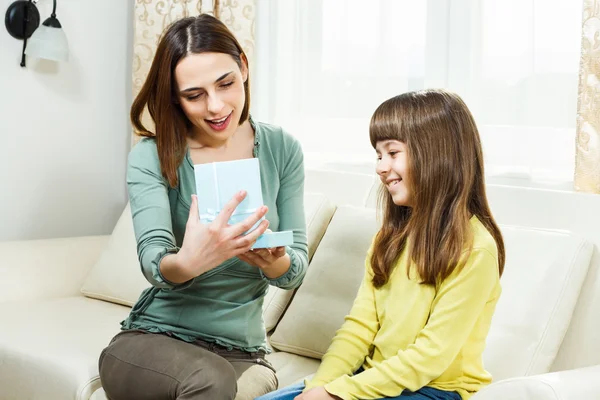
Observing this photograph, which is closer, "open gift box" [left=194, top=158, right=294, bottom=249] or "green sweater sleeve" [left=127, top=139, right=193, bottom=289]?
"open gift box" [left=194, top=158, right=294, bottom=249]

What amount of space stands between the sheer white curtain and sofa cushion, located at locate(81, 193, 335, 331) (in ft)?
1.29

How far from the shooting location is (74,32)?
3.18 metres

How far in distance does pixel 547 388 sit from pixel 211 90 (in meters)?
0.85

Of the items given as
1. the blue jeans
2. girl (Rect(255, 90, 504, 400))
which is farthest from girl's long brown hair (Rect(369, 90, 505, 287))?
the blue jeans

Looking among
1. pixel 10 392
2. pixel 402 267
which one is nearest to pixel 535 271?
pixel 402 267

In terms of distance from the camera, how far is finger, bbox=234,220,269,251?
4.65 ft

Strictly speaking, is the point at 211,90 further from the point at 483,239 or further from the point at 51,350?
the point at 51,350

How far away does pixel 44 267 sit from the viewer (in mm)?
2691

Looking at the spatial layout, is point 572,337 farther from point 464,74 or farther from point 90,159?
point 90,159

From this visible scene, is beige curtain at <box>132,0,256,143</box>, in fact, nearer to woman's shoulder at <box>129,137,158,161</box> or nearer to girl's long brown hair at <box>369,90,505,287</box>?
woman's shoulder at <box>129,137,158,161</box>

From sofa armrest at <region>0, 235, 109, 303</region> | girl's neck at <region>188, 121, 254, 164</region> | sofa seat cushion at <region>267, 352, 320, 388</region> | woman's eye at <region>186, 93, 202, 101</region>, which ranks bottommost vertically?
sofa seat cushion at <region>267, 352, 320, 388</region>

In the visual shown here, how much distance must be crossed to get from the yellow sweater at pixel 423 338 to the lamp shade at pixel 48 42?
188 cm

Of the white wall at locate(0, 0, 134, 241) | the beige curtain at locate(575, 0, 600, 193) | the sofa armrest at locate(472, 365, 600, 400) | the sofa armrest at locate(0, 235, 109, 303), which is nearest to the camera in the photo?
the sofa armrest at locate(472, 365, 600, 400)

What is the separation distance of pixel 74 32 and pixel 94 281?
1.10m
